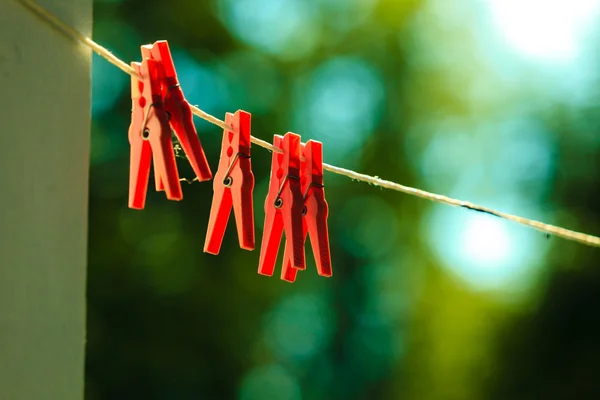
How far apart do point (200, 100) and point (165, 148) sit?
6858 millimetres

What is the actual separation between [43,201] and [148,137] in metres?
0.18

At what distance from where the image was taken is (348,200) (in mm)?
7383

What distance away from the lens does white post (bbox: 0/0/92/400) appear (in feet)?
3.26

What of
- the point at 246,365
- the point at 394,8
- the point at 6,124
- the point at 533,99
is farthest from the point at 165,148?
the point at 394,8

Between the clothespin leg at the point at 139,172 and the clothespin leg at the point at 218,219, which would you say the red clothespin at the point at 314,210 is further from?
the clothespin leg at the point at 139,172

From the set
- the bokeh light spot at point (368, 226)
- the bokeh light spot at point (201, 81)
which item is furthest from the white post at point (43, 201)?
the bokeh light spot at point (201, 81)

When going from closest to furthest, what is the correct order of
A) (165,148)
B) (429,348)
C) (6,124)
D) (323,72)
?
(6,124) < (165,148) < (429,348) < (323,72)

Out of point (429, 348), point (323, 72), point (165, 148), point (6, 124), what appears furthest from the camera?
point (323, 72)

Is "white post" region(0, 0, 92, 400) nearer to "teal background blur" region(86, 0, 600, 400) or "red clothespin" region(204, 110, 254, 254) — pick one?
"red clothespin" region(204, 110, 254, 254)

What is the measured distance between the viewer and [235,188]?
49.4 inches

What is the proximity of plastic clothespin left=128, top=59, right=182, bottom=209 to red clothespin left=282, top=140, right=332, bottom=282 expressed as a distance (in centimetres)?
30

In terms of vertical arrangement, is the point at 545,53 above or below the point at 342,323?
above

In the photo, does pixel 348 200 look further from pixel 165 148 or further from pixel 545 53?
pixel 165 148

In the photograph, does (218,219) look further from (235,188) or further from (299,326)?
(299,326)
